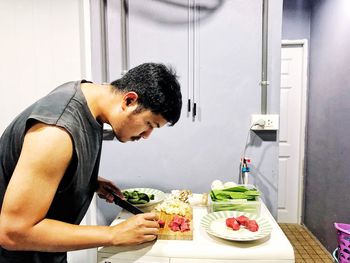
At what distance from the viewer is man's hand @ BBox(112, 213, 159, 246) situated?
2.88 feet

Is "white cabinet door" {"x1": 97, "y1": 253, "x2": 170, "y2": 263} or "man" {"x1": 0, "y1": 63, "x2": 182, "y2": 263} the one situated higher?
"man" {"x1": 0, "y1": 63, "x2": 182, "y2": 263}

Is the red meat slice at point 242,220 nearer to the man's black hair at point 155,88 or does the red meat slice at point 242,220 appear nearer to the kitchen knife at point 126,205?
the kitchen knife at point 126,205

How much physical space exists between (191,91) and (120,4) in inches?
26.1

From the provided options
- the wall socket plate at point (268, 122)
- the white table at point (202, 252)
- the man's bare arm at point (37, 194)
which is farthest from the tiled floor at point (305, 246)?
the man's bare arm at point (37, 194)

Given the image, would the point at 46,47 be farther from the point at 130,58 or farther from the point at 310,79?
the point at 310,79

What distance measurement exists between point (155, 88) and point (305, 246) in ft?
8.23

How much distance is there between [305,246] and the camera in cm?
265

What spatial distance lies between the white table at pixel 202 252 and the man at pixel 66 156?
81 mm

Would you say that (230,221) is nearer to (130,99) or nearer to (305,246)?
(130,99)

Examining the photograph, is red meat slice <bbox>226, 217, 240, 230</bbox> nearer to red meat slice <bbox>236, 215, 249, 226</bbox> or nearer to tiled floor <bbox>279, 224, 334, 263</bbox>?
red meat slice <bbox>236, 215, 249, 226</bbox>

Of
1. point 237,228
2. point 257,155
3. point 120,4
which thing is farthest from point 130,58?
point 237,228

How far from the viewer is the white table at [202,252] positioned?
3.20 ft

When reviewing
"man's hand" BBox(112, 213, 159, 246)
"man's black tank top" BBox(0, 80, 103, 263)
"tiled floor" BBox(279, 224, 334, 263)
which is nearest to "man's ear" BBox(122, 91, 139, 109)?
"man's black tank top" BBox(0, 80, 103, 263)

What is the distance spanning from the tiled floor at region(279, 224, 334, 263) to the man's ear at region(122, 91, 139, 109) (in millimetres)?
2207
